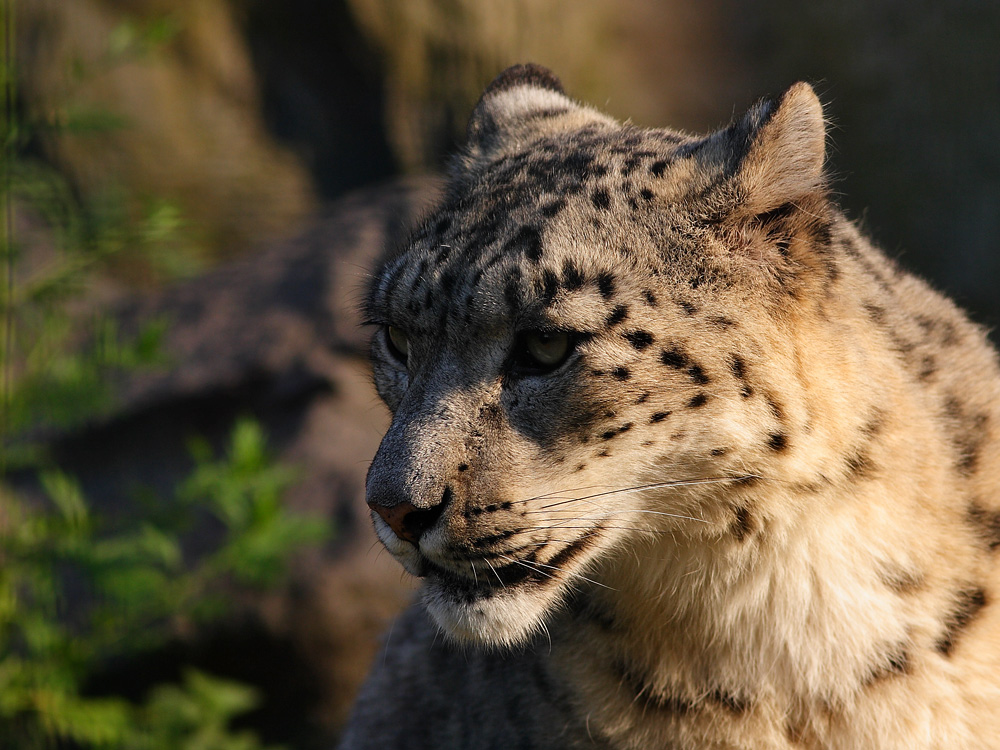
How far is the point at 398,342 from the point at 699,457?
3.06ft

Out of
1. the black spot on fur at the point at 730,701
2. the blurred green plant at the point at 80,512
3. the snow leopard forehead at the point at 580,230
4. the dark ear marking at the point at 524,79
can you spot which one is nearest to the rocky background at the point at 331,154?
the blurred green plant at the point at 80,512

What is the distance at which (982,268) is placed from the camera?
805 centimetres

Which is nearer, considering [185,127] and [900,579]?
[900,579]

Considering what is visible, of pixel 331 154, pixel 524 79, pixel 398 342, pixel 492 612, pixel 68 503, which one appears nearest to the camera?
pixel 492 612

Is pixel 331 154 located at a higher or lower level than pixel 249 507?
higher

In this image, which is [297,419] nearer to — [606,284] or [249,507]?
[249,507]

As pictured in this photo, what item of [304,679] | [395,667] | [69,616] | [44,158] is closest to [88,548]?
[395,667]

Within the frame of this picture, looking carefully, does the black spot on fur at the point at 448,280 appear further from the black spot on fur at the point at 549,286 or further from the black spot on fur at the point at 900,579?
the black spot on fur at the point at 900,579

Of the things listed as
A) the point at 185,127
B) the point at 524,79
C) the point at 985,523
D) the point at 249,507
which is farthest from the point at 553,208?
the point at 185,127

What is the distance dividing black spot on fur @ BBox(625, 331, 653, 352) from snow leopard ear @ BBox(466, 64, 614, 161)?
3.78ft

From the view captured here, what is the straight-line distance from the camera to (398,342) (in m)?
2.92

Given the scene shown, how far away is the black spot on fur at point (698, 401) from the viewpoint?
95.0 inches

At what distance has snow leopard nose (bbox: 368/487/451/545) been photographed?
2.43 meters

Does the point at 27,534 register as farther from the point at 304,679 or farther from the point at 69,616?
the point at 304,679
